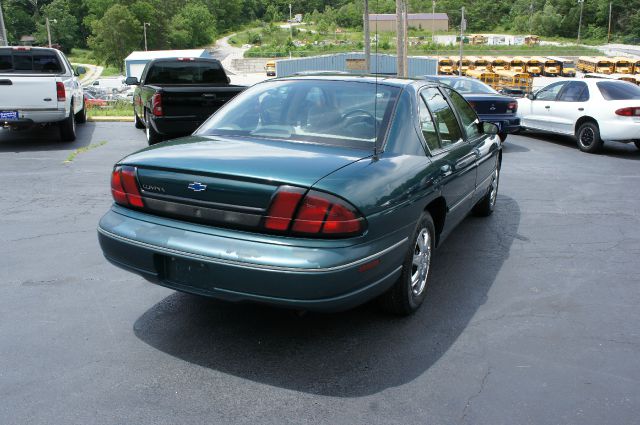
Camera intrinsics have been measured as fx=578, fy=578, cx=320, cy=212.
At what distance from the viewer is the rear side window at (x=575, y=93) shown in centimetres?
1193

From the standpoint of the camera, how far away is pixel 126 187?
352 cm

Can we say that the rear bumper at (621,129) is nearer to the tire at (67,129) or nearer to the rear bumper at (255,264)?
the rear bumper at (255,264)

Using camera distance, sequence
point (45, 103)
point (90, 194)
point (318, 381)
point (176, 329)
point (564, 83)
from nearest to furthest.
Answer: point (318, 381)
point (176, 329)
point (90, 194)
point (45, 103)
point (564, 83)

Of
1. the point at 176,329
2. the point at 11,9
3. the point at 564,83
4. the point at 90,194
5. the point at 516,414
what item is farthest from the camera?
the point at 11,9

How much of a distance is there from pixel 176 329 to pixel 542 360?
2.22 m

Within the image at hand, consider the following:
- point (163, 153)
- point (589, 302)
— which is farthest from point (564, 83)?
point (163, 153)

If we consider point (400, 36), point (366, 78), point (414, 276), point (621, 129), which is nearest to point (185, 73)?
point (366, 78)

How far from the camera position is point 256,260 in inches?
116

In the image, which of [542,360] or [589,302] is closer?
[542,360]

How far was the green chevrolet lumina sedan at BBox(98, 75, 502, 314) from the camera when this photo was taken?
2980mm

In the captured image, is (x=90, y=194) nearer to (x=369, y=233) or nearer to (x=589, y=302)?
(x=369, y=233)

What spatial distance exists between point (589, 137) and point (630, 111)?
3.04 feet

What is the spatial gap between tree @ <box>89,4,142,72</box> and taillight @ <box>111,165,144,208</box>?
11138 centimetres

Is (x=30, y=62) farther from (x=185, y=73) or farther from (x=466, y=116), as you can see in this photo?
(x=466, y=116)
